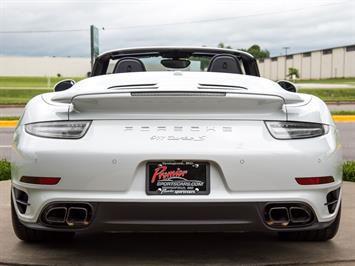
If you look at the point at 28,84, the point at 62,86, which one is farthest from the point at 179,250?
the point at 28,84

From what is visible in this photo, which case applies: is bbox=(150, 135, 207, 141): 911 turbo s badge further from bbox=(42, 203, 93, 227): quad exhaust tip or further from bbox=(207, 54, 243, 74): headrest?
bbox=(207, 54, 243, 74): headrest

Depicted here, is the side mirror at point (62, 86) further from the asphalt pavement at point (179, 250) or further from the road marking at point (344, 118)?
the road marking at point (344, 118)

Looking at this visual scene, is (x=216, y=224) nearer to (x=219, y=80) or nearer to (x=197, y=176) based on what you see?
(x=197, y=176)

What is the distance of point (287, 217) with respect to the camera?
3.24 meters

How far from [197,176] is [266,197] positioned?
38 centimetres

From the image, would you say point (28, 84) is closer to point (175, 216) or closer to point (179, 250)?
point (179, 250)

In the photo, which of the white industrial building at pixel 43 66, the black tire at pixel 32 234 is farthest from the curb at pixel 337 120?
the white industrial building at pixel 43 66

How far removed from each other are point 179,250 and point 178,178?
0.82 meters

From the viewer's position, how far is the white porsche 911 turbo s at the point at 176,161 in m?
3.11

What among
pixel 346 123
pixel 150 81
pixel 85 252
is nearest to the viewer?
pixel 150 81

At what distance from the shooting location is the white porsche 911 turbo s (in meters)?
3.11

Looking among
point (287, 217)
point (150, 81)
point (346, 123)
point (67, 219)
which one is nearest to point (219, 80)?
point (150, 81)

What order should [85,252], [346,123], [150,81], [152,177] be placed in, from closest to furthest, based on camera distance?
[152,177] → [150,81] → [85,252] → [346,123]

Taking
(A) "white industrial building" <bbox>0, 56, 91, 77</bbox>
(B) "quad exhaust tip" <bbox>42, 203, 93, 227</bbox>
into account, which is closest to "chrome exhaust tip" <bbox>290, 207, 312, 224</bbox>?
(B) "quad exhaust tip" <bbox>42, 203, 93, 227</bbox>
